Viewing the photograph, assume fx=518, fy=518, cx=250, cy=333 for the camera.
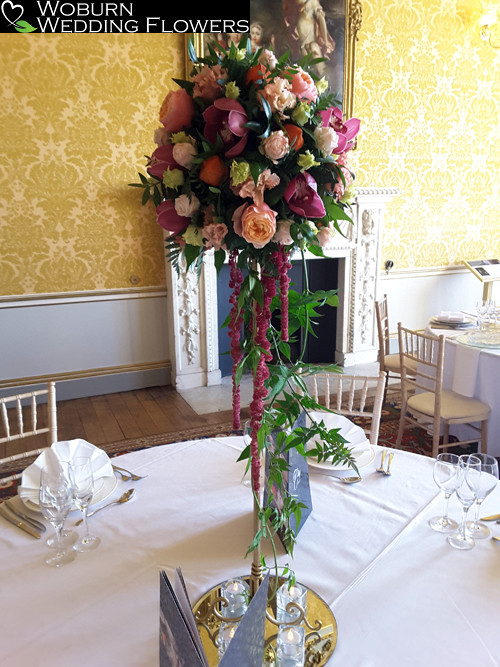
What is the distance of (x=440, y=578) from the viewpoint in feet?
3.54

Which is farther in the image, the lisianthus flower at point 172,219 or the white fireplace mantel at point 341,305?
the white fireplace mantel at point 341,305

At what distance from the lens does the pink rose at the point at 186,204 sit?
819 mm

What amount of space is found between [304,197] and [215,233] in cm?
15

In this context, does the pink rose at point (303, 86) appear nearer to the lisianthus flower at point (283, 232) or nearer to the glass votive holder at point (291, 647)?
the lisianthus flower at point (283, 232)

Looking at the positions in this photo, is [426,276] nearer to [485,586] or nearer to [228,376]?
[228,376]

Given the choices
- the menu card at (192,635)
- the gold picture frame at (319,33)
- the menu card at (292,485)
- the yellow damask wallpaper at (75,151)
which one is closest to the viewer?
the menu card at (192,635)

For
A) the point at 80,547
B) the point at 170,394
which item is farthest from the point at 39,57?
the point at 80,547

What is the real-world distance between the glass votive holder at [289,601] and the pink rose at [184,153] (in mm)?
793

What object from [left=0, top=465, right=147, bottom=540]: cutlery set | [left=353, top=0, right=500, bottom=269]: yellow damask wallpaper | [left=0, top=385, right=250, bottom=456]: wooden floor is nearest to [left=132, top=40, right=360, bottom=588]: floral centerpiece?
[left=0, top=465, right=147, bottom=540]: cutlery set

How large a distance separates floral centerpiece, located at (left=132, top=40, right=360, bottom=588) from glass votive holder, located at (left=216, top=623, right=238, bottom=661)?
0.30 meters

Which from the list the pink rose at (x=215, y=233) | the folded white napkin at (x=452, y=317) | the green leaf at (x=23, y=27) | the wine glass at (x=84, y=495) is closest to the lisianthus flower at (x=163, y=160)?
the pink rose at (x=215, y=233)

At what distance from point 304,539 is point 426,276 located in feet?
15.8

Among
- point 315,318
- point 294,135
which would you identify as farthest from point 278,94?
point 315,318

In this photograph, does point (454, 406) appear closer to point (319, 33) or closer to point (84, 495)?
point (84, 495)
